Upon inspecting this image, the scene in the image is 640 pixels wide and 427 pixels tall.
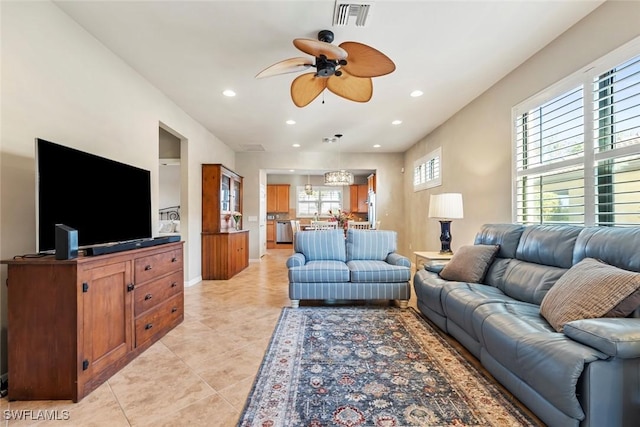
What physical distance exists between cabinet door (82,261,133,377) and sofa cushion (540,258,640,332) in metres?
2.77

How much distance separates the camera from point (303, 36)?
8.00ft

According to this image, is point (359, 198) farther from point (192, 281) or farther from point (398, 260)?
point (192, 281)

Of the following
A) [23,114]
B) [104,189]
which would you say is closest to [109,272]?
[104,189]

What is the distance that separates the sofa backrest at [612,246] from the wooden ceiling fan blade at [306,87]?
2.35 m

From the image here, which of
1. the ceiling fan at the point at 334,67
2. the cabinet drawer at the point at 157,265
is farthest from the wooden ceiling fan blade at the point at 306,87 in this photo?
the cabinet drawer at the point at 157,265

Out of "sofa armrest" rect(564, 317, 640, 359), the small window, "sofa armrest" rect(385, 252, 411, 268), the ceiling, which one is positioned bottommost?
"sofa armrest" rect(385, 252, 411, 268)

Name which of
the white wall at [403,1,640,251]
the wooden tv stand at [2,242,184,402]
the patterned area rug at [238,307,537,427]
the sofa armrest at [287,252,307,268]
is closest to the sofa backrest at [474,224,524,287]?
the white wall at [403,1,640,251]

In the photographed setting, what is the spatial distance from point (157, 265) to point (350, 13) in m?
2.62

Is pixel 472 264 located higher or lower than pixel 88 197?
lower

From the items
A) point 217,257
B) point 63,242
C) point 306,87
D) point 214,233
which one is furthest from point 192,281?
point 306,87

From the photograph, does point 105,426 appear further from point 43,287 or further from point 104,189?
point 104,189

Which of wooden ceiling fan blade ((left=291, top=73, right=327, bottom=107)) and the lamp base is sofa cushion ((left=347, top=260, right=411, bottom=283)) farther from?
wooden ceiling fan blade ((left=291, top=73, right=327, bottom=107))

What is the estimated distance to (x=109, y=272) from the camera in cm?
195

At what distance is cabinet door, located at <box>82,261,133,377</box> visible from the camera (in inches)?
69.2
